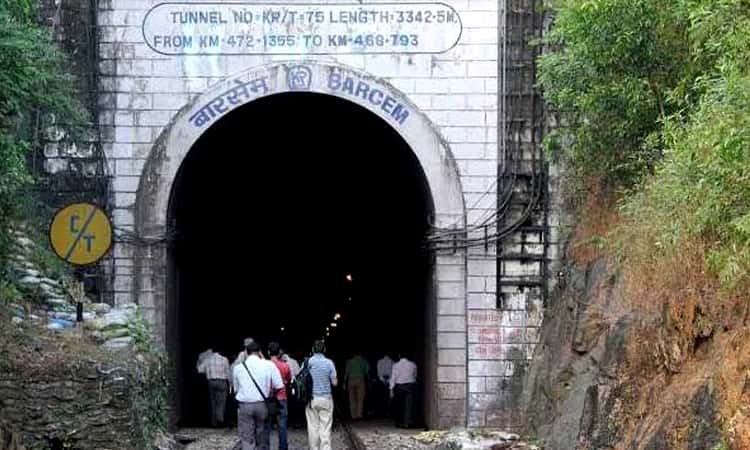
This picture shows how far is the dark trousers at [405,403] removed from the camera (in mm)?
23328

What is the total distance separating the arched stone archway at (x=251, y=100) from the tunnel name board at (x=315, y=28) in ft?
1.18

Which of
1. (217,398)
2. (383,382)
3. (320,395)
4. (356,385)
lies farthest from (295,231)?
(320,395)

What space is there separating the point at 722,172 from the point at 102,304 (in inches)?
442

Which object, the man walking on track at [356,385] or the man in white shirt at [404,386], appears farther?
the man walking on track at [356,385]

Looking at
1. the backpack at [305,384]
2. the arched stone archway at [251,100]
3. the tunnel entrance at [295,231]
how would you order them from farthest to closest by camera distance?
the tunnel entrance at [295,231] < the arched stone archway at [251,100] < the backpack at [305,384]

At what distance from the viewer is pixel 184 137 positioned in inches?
797

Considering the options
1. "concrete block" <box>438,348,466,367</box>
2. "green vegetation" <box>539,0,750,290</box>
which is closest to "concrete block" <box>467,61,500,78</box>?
"green vegetation" <box>539,0,750,290</box>

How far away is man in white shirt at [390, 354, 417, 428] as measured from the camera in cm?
2352

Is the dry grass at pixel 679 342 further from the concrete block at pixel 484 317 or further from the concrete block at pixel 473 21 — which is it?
the concrete block at pixel 473 21

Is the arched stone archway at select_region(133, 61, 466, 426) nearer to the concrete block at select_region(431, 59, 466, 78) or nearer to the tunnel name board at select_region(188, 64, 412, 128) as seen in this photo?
the tunnel name board at select_region(188, 64, 412, 128)

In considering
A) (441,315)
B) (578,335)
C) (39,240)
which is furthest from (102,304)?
(578,335)

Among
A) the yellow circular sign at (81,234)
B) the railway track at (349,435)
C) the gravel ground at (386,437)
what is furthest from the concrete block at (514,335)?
the yellow circular sign at (81,234)

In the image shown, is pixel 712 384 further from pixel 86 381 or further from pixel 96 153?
pixel 96 153

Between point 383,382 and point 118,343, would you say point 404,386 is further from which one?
point 118,343
